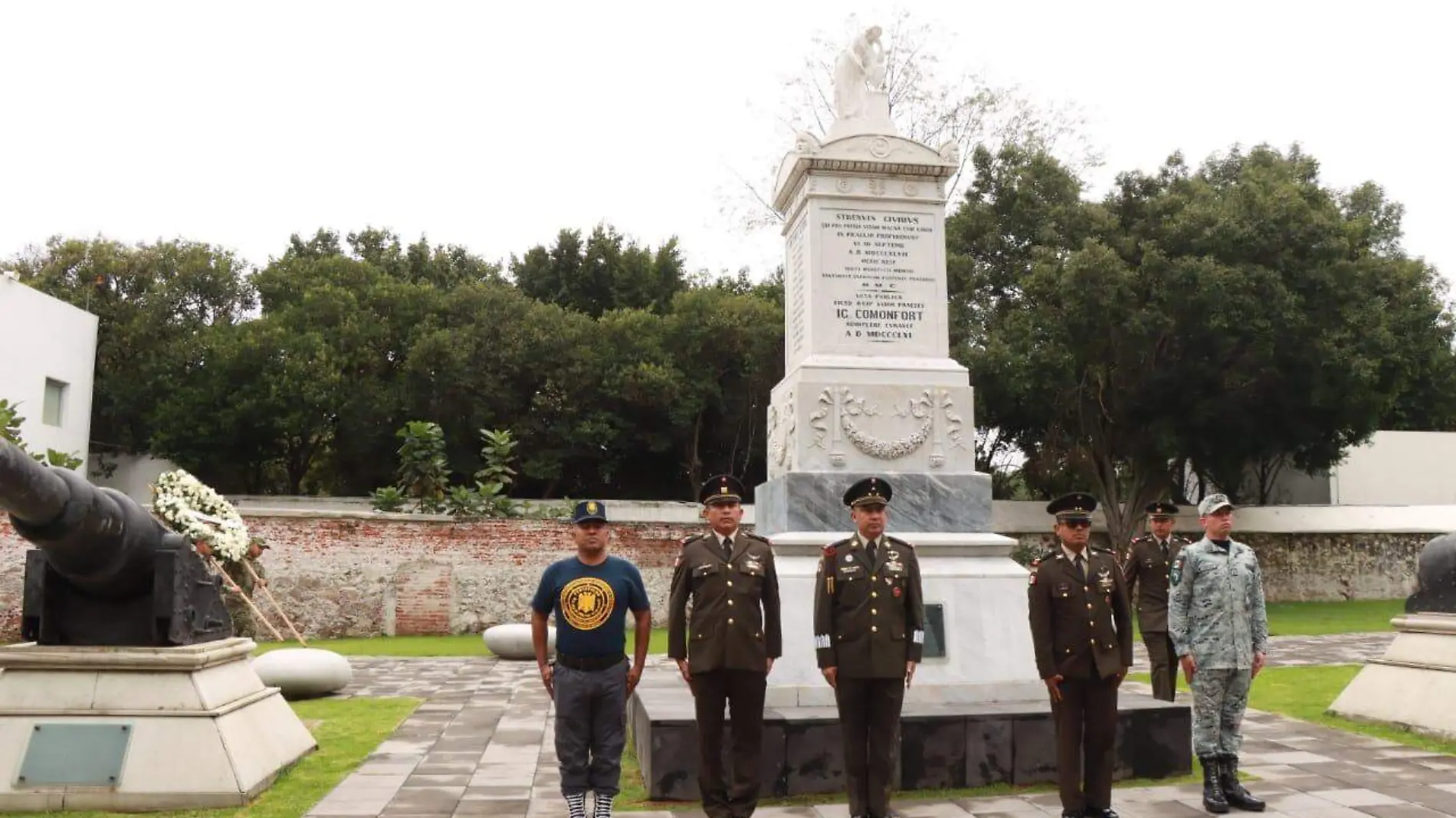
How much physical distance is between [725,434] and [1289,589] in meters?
12.5

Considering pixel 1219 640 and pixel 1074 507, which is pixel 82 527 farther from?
pixel 1219 640

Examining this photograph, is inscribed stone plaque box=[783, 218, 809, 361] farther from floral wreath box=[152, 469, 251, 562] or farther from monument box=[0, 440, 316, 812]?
floral wreath box=[152, 469, 251, 562]

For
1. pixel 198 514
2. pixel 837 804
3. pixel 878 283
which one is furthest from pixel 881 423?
pixel 198 514

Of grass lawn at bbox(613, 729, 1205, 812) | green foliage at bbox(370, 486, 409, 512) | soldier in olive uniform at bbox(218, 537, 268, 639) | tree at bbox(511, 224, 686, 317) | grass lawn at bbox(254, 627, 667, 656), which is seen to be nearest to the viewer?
grass lawn at bbox(613, 729, 1205, 812)

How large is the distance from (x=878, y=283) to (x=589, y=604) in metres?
3.47

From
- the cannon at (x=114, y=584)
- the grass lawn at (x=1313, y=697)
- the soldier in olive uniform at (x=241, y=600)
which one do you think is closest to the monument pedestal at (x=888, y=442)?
the grass lawn at (x=1313, y=697)

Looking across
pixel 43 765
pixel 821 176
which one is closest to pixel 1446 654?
pixel 821 176

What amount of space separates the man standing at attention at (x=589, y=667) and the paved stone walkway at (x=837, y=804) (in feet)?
1.99

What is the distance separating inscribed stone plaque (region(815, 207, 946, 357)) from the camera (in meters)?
7.31

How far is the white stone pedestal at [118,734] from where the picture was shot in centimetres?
515

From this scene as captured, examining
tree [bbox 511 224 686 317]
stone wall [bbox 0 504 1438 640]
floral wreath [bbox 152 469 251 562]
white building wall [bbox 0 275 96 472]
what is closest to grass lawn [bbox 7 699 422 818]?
floral wreath [bbox 152 469 251 562]

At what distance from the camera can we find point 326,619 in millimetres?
18328

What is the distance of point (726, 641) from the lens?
4.96 m

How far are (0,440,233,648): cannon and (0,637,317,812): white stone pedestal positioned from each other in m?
0.14
